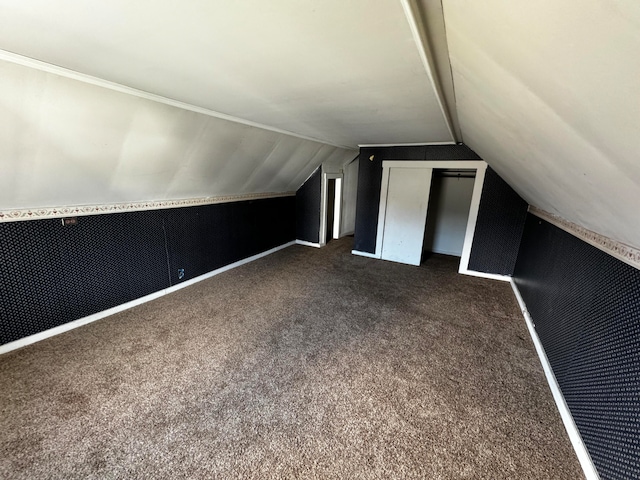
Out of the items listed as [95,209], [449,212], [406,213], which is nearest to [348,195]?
[406,213]

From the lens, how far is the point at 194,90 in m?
1.91

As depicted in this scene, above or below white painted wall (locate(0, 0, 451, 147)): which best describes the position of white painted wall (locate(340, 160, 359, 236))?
below

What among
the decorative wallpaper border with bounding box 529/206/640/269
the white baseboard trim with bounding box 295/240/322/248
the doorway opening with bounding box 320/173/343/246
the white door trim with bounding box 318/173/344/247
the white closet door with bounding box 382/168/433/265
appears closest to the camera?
the decorative wallpaper border with bounding box 529/206/640/269

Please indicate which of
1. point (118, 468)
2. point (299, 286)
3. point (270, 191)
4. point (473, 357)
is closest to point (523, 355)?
point (473, 357)

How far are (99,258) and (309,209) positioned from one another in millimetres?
3593

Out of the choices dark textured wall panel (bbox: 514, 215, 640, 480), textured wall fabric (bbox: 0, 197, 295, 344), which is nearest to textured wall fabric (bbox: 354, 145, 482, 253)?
dark textured wall panel (bbox: 514, 215, 640, 480)

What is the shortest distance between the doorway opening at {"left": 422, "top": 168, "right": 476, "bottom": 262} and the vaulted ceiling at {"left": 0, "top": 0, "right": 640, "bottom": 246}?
2501mm

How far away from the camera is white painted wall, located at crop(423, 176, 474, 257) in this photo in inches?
201

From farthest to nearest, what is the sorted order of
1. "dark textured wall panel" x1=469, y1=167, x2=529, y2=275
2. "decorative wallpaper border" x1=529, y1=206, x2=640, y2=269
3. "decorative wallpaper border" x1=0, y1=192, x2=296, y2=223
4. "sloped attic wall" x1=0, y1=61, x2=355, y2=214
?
"dark textured wall panel" x1=469, y1=167, x2=529, y2=275 → "decorative wallpaper border" x1=0, y1=192, x2=296, y2=223 → "sloped attic wall" x1=0, y1=61, x2=355, y2=214 → "decorative wallpaper border" x1=529, y1=206, x2=640, y2=269

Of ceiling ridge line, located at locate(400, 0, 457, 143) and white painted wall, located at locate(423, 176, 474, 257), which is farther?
white painted wall, located at locate(423, 176, 474, 257)

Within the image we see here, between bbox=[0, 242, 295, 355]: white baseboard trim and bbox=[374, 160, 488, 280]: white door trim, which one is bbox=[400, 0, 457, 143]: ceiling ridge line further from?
bbox=[0, 242, 295, 355]: white baseboard trim

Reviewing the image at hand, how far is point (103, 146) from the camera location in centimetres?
223

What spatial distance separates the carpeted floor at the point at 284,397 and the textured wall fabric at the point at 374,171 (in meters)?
2.07

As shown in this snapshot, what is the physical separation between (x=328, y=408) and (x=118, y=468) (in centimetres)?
122
